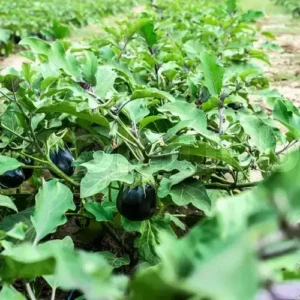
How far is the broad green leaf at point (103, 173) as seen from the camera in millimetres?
963

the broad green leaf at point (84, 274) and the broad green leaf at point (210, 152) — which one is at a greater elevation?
the broad green leaf at point (84, 274)

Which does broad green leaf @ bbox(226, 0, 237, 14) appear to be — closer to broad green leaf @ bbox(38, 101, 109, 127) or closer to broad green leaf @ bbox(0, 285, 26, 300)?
broad green leaf @ bbox(38, 101, 109, 127)

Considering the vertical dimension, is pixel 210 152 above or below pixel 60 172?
above

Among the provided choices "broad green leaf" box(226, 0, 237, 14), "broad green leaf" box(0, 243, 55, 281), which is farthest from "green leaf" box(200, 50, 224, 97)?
"broad green leaf" box(226, 0, 237, 14)

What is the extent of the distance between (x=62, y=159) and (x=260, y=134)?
408mm

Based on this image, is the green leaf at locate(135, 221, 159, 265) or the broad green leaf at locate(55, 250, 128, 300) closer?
the broad green leaf at locate(55, 250, 128, 300)

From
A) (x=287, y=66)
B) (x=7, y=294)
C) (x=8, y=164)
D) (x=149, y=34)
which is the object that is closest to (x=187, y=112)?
(x=8, y=164)

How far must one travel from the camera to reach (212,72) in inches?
47.1

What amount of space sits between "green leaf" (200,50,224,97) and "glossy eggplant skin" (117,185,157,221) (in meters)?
0.32

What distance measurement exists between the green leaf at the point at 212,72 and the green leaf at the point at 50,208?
0.45 meters

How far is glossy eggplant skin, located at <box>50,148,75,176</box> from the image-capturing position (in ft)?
3.91

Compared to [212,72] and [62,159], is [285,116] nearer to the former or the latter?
[212,72]

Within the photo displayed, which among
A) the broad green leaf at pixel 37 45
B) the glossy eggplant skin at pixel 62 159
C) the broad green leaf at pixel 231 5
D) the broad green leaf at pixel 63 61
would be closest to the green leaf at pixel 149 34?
the broad green leaf at pixel 37 45

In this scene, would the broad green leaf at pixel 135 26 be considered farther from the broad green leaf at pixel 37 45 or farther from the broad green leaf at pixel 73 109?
the broad green leaf at pixel 73 109
